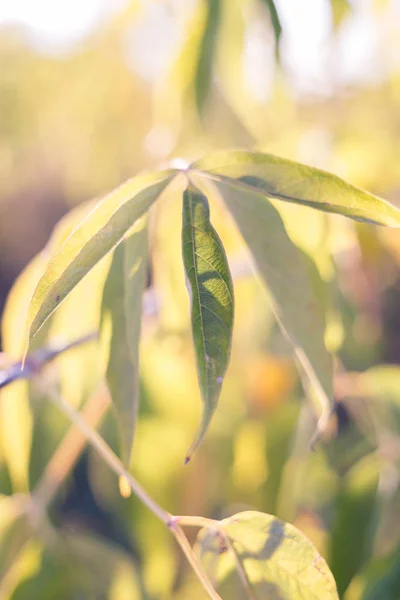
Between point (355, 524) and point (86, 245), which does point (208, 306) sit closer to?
point (86, 245)

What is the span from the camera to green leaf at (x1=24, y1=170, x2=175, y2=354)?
0.81 ft

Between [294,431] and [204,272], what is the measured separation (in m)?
0.32

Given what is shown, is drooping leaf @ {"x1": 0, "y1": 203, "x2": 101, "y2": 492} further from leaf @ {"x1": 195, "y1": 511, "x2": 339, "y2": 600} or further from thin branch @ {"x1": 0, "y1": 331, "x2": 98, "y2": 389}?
leaf @ {"x1": 195, "y1": 511, "x2": 339, "y2": 600}

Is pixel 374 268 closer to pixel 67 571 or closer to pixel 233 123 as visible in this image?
pixel 233 123

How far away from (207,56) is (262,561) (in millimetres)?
410

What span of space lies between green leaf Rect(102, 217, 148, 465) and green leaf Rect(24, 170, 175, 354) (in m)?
0.03

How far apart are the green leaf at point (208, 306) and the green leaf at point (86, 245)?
3cm

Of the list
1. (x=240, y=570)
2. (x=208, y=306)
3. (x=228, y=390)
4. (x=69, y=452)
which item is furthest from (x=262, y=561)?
(x=228, y=390)

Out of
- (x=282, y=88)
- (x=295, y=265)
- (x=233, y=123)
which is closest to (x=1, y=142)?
(x=233, y=123)

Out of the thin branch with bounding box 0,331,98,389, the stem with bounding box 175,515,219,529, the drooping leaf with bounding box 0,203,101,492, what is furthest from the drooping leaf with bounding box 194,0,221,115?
the stem with bounding box 175,515,219,529

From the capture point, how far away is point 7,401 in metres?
0.51

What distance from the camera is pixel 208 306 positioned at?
0.87 ft

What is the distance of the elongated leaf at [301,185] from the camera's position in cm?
27

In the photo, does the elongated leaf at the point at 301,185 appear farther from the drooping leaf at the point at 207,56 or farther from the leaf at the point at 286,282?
the drooping leaf at the point at 207,56
